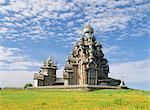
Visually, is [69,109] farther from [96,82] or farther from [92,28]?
[92,28]

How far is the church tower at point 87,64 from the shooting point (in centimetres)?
7931

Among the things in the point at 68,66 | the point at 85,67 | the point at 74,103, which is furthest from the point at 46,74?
the point at 74,103

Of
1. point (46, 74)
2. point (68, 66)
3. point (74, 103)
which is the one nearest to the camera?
point (74, 103)

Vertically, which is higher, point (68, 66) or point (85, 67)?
point (68, 66)

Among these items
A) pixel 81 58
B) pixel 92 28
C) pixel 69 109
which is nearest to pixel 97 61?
pixel 81 58

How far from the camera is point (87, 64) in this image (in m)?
79.1

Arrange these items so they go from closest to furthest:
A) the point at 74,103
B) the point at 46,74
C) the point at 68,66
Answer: the point at 74,103 < the point at 68,66 < the point at 46,74

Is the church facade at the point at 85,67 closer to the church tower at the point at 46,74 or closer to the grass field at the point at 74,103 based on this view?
the church tower at the point at 46,74

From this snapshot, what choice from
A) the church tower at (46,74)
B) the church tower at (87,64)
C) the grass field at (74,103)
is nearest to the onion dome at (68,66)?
the church tower at (87,64)

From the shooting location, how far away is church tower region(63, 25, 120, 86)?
79312mm

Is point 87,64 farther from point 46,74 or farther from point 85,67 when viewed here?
point 46,74

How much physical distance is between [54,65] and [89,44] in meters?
14.0

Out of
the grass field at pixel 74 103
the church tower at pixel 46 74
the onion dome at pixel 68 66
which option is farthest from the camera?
the church tower at pixel 46 74

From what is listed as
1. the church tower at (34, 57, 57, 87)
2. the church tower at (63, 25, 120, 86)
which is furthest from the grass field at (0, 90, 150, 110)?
the church tower at (34, 57, 57, 87)
